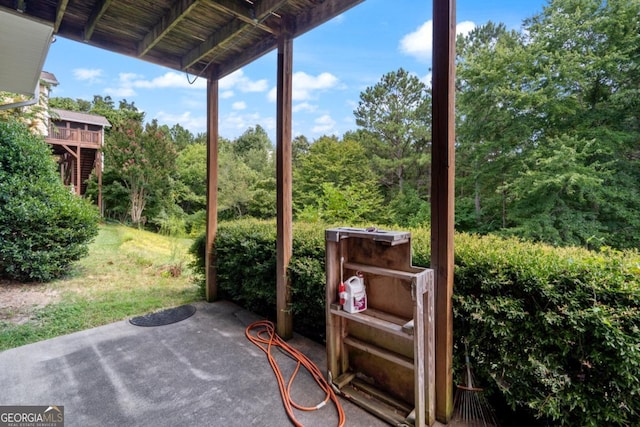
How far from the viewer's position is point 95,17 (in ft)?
7.79

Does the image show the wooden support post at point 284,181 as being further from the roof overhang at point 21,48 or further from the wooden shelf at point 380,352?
the roof overhang at point 21,48

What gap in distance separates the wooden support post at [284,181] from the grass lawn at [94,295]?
175 cm

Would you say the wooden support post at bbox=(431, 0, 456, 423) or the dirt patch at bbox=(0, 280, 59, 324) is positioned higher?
the wooden support post at bbox=(431, 0, 456, 423)

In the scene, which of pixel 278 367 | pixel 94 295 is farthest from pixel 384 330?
pixel 94 295

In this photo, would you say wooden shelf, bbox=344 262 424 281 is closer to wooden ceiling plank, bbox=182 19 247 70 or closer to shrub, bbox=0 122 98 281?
wooden ceiling plank, bbox=182 19 247 70

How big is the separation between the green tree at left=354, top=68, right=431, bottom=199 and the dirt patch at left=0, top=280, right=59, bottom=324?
949cm

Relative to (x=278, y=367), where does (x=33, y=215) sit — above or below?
above

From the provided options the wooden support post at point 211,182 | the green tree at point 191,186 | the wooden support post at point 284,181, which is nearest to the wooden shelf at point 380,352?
the wooden support post at point 284,181

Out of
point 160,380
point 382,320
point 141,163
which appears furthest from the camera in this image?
point 141,163

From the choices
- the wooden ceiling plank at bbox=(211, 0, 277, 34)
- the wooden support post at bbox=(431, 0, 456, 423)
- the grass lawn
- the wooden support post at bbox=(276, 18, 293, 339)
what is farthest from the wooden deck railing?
the wooden support post at bbox=(431, 0, 456, 423)

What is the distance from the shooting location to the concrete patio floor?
5.40 ft

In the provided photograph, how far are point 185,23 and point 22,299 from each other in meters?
4.06

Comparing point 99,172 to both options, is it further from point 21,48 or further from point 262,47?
point 262,47

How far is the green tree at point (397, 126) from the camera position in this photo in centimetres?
1038
